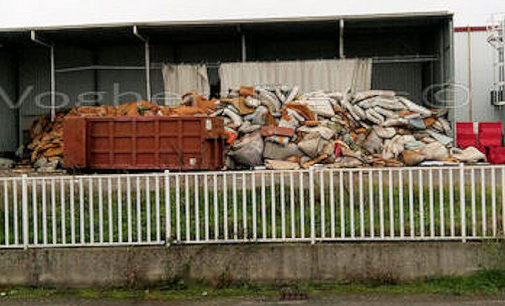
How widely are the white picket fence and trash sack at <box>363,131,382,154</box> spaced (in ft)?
40.7

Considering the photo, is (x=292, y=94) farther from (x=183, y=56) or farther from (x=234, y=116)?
(x=183, y=56)

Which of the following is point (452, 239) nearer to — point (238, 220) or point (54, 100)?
point (238, 220)

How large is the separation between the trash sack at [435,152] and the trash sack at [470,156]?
52cm

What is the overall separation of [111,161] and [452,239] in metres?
12.2

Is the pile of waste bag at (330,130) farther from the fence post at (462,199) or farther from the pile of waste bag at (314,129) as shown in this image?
the fence post at (462,199)

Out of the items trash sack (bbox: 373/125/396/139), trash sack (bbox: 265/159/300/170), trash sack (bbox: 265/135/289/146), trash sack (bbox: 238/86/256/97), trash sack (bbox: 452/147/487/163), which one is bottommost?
trash sack (bbox: 265/159/300/170)

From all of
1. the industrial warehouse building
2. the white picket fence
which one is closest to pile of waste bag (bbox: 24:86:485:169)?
the industrial warehouse building

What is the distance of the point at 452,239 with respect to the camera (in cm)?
784

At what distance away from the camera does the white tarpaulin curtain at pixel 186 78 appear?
24.3 metres

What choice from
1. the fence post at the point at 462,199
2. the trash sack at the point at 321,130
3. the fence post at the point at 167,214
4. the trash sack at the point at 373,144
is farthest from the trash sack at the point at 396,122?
the fence post at the point at 167,214

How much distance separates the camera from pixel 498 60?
954 inches

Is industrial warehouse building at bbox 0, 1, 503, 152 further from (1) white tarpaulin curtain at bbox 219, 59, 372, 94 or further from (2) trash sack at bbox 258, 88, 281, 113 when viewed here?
(2) trash sack at bbox 258, 88, 281, 113

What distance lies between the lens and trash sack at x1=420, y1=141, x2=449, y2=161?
19.5 metres

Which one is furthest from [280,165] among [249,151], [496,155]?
[496,155]
